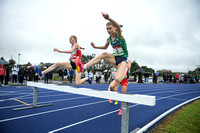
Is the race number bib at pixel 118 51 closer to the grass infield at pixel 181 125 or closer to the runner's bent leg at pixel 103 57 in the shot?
the runner's bent leg at pixel 103 57

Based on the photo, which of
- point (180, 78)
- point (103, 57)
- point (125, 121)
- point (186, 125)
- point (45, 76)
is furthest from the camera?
point (180, 78)

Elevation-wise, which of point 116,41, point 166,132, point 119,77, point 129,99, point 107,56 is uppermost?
point 116,41

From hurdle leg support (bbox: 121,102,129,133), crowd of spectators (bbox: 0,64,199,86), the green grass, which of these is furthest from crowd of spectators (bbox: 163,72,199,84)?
hurdle leg support (bbox: 121,102,129,133)

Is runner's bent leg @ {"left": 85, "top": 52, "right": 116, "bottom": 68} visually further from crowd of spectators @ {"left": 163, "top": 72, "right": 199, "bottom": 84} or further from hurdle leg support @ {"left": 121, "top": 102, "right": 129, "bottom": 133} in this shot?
crowd of spectators @ {"left": 163, "top": 72, "right": 199, "bottom": 84}

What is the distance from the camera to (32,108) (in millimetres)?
4566

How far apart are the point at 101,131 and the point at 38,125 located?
1.45 m

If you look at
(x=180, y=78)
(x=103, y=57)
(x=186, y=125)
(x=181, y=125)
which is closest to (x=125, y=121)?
(x=103, y=57)

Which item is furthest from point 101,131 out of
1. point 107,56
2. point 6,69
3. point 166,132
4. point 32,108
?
point 6,69

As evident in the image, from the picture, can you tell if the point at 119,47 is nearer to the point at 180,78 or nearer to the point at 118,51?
the point at 118,51

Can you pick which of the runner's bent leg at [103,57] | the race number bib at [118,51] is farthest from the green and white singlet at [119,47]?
the runner's bent leg at [103,57]

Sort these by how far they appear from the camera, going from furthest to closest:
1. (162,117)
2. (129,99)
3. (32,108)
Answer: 1. (32,108)
2. (162,117)
3. (129,99)

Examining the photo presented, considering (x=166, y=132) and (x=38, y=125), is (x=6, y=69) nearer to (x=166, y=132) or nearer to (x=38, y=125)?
(x=38, y=125)

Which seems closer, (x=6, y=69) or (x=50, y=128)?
(x=50, y=128)

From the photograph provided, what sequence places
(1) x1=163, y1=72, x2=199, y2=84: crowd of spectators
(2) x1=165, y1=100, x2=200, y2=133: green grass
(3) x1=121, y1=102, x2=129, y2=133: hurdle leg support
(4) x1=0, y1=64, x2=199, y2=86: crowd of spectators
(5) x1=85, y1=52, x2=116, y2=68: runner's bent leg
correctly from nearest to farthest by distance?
(3) x1=121, y1=102, x2=129, y2=133: hurdle leg support → (2) x1=165, y1=100, x2=200, y2=133: green grass → (5) x1=85, y1=52, x2=116, y2=68: runner's bent leg → (4) x1=0, y1=64, x2=199, y2=86: crowd of spectators → (1) x1=163, y1=72, x2=199, y2=84: crowd of spectators
